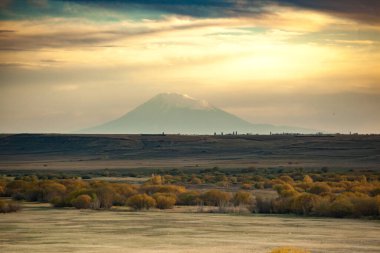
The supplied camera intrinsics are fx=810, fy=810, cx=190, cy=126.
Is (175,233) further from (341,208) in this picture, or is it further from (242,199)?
(242,199)

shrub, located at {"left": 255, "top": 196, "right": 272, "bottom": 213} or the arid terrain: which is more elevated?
→ the arid terrain

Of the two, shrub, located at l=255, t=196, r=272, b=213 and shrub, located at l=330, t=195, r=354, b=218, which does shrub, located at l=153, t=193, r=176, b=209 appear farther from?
shrub, located at l=330, t=195, r=354, b=218

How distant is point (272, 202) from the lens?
45.9m

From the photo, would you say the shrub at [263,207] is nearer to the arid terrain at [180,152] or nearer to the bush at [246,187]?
the bush at [246,187]

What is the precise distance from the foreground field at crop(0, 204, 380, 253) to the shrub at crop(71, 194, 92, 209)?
2716 millimetres

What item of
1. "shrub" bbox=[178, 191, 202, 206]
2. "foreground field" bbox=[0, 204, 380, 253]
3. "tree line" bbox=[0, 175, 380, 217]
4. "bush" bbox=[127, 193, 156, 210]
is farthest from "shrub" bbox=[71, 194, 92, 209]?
"shrub" bbox=[178, 191, 202, 206]

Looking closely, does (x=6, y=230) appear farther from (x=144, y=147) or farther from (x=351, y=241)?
(x=144, y=147)

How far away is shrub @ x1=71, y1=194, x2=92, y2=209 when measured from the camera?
47.2 metres

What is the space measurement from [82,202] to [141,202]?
11.2 ft

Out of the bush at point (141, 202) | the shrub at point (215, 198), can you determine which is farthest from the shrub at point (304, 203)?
the bush at point (141, 202)

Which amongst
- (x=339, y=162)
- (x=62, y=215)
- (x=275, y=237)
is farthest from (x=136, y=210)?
(x=339, y=162)

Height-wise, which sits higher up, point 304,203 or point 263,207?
point 304,203

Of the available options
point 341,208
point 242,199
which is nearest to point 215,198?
point 242,199

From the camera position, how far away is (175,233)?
33.8 meters
